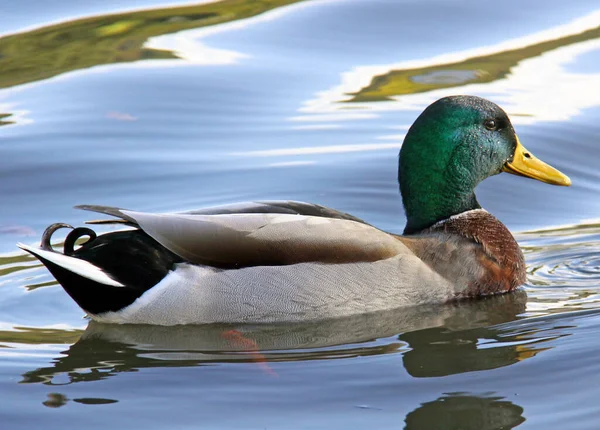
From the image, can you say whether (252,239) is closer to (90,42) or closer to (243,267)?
(243,267)

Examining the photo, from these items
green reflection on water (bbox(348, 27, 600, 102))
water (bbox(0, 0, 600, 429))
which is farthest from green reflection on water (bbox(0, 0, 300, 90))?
green reflection on water (bbox(348, 27, 600, 102))

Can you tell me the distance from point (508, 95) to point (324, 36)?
197 centimetres

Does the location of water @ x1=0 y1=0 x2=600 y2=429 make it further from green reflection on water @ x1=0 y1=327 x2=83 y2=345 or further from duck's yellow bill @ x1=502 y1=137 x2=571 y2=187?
duck's yellow bill @ x1=502 y1=137 x2=571 y2=187

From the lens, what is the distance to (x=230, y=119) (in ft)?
30.7

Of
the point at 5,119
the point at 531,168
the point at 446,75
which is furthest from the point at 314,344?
the point at 446,75

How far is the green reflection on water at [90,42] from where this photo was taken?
1041cm

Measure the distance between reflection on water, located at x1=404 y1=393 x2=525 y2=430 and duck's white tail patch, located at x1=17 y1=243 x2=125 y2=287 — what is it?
174cm

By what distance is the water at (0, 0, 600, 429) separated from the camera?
15.2ft

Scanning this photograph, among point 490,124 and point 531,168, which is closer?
point 490,124

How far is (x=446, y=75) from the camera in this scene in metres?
10.2

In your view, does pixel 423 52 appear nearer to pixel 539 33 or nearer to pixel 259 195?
pixel 539 33

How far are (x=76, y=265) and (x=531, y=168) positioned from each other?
2.64m

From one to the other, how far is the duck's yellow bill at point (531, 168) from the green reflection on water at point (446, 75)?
333 cm

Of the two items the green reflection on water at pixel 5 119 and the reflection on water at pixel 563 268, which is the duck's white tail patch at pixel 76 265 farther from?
the green reflection on water at pixel 5 119
